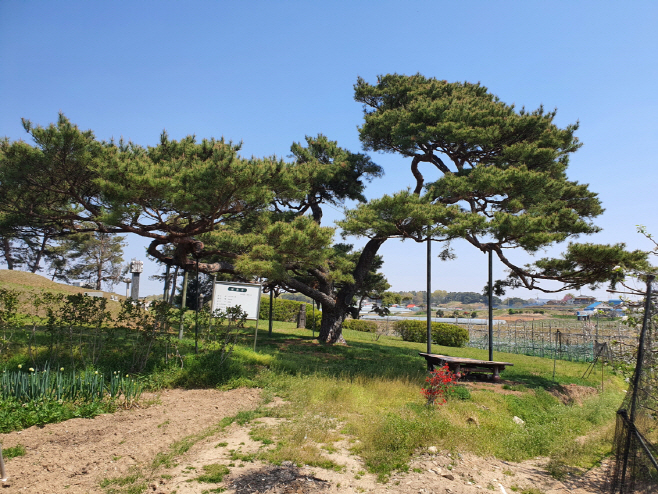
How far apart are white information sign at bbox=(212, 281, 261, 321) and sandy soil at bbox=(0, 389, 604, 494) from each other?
4283 millimetres

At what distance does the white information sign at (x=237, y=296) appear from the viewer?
9.91m

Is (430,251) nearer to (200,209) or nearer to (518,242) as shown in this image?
(518,242)

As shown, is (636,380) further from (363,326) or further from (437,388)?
(363,326)

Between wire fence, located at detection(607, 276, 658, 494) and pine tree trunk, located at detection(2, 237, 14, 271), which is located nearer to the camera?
wire fence, located at detection(607, 276, 658, 494)

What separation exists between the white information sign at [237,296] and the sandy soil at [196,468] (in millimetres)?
4283

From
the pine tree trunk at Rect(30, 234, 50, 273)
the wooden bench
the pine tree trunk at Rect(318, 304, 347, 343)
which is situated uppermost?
the pine tree trunk at Rect(30, 234, 50, 273)

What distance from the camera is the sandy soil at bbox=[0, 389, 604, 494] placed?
3752 mm

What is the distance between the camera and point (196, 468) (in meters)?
4.13

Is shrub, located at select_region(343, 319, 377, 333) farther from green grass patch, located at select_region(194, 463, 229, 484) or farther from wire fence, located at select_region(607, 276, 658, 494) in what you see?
green grass patch, located at select_region(194, 463, 229, 484)

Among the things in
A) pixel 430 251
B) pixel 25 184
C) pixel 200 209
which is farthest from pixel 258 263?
pixel 430 251

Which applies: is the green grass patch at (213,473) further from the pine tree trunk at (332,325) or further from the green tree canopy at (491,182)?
the pine tree trunk at (332,325)

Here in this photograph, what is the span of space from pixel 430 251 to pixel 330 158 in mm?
5050

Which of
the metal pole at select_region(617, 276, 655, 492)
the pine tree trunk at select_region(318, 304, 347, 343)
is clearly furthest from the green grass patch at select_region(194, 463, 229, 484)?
the pine tree trunk at select_region(318, 304, 347, 343)

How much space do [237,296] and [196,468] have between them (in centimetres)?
602
